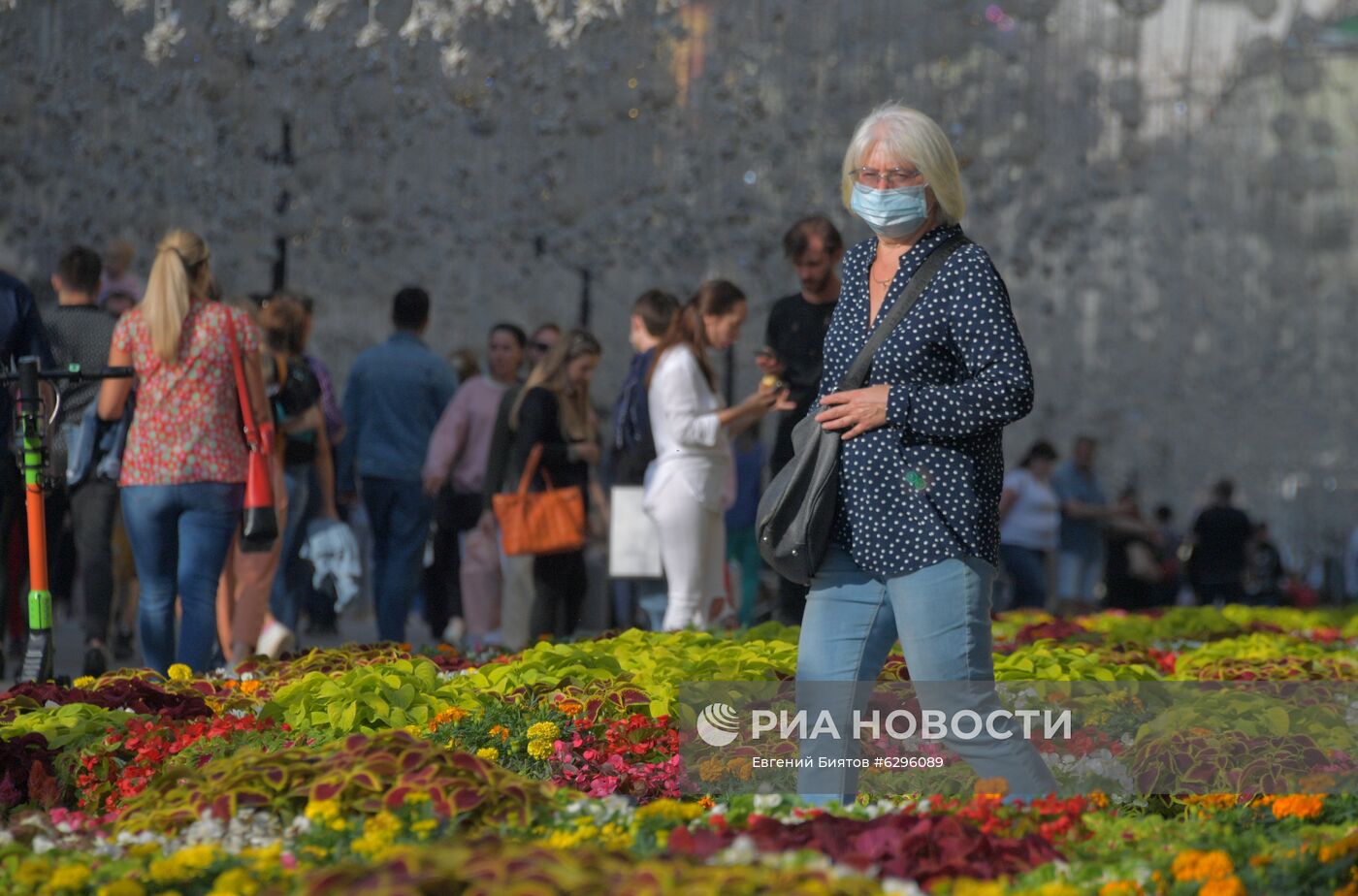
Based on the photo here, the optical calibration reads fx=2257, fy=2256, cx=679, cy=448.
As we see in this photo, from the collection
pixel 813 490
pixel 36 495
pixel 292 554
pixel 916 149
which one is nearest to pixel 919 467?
pixel 813 490

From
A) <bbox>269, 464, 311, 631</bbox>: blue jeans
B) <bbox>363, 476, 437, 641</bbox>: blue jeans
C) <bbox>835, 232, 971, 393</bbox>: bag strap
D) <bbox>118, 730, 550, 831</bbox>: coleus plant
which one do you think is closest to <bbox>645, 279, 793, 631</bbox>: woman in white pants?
<bbox>269, 464, 311, 631</bbox>: blue jeans

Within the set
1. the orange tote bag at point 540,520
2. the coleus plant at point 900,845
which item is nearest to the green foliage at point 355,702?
the coleus plant at point 900,845

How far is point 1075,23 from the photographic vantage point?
18562mm

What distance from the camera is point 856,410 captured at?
5594 mm

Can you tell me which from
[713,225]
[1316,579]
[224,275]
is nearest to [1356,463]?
[1316,579]

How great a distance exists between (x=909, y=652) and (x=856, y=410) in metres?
0.61

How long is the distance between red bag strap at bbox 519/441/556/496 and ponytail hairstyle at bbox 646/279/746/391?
1.02 m

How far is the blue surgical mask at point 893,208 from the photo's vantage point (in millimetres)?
5676

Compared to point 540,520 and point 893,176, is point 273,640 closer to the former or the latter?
point 540,520

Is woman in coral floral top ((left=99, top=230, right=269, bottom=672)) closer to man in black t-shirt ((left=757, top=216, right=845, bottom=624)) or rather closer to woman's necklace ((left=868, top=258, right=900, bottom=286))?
man in black t-shirt ((left=757, top=216, right=845, bottom=624))

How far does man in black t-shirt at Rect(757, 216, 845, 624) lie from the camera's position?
10.2 meters

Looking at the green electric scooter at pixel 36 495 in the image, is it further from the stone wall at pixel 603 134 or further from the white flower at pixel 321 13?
the white flower at pixel 321 13

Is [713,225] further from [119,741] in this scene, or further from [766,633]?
[119,741]

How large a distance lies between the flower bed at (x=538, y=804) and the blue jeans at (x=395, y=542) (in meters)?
4.77
